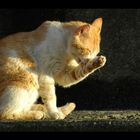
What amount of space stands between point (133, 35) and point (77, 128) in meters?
1.68

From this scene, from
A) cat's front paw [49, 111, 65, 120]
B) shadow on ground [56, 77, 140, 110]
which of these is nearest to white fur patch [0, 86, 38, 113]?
cat's front paw [49, 111, 65, 120]

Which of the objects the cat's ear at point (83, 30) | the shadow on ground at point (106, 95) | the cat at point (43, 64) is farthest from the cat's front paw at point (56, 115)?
the shadow on ground at point (106, 95)

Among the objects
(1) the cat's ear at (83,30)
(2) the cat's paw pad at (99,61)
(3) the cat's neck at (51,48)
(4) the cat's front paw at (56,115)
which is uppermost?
(1) the cat's ear at (83,30)

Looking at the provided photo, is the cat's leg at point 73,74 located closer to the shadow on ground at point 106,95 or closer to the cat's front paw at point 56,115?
the cat's front paw at point 56,115

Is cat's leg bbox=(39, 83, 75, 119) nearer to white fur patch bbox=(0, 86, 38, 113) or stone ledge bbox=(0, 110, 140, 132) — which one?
white fur patch bbox=(0, 86, 38, 113)

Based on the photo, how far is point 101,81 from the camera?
580 centimetres

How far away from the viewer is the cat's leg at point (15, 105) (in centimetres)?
469

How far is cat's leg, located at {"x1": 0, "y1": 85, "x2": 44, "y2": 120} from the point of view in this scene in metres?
4.69

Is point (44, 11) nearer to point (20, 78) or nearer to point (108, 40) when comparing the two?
point (108, 40)

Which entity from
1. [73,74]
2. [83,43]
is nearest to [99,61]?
[83,43]

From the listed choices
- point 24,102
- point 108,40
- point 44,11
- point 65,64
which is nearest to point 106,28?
point 108,40

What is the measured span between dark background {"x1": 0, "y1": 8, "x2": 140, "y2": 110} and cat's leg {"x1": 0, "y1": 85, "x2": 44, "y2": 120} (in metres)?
1.08

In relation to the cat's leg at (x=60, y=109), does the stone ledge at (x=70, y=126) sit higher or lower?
lower

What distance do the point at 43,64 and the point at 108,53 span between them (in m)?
1.07
